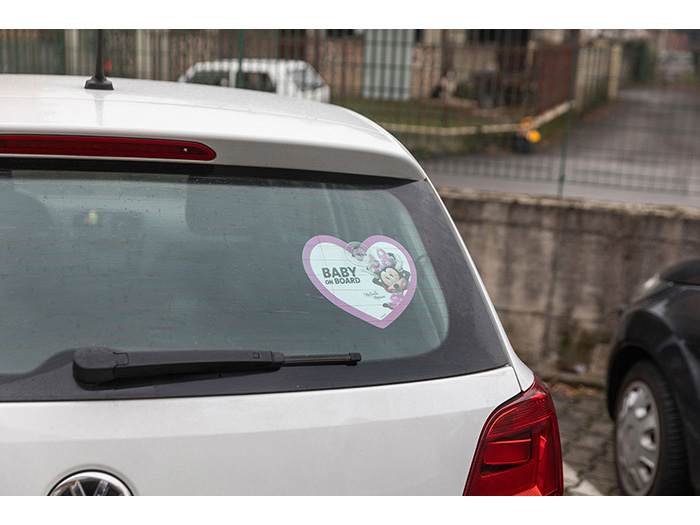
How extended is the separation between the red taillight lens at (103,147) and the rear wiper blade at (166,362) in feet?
1.47

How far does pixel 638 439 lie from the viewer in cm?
392

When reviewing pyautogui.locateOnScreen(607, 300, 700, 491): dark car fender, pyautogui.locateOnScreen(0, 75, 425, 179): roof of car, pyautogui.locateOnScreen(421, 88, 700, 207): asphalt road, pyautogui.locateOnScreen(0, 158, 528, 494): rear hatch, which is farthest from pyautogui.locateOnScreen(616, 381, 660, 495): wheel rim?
pyautogui.locateOnScreen(421, 88, 700, 207): asphalt road

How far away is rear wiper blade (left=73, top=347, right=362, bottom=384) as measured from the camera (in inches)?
60.3

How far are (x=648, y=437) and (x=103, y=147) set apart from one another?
10.2 feet

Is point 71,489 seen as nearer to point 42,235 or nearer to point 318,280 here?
point 42,235

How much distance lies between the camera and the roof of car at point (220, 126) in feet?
5.76

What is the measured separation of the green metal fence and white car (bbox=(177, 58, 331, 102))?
4 centimetres

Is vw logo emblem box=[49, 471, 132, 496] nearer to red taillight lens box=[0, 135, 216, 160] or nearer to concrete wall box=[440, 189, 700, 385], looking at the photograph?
red taillight lens box=[0, 135, 216, 160]

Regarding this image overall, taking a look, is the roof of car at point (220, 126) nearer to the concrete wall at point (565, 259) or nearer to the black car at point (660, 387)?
the black car at point (660, 387)

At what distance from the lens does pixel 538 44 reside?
6445 millimetres

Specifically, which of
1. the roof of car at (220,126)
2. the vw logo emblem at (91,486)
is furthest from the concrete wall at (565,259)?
the vw logo emblem at (91,486)

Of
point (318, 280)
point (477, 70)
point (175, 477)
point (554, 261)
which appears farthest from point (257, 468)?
point (477, 70)

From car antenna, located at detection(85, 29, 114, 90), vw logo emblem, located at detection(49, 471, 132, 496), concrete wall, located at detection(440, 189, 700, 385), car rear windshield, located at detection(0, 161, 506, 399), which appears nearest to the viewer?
vw logo emblem, located at detection(49, 471, 132, 496)

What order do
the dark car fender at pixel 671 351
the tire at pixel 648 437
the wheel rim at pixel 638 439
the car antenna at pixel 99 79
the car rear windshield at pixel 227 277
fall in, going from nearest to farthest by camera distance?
1. the car rear windshield at pixel 227 277
2. the car antenna at pixel 99 79
3. the dark car fender at pixel 671 351
4. the tire at pixel 648 437
5. the wheel rim at pixel 638 439
